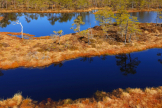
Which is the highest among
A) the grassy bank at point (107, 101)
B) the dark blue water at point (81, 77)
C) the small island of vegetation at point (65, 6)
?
the small island of vegetation at point (65, 6)

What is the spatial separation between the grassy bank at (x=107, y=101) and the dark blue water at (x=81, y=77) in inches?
59.1

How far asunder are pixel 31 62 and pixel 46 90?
40.2 ft

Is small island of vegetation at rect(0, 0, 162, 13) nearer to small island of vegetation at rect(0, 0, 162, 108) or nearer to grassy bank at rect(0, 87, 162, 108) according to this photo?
small island of vegetation at rect(0, 0, 162, 108)

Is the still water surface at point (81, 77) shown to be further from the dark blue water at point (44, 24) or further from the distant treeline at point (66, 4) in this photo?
the distant treeline at point (66, 4)

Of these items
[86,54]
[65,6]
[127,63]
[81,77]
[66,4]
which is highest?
[66,4]

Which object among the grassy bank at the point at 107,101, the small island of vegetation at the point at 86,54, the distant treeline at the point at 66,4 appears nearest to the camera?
the grassy bank at the point at 107,101

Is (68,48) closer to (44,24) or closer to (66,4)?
(44,24)

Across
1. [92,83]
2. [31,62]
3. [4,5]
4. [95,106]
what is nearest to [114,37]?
[92,83]

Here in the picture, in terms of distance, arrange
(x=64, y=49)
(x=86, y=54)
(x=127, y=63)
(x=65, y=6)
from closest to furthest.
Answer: (x=127, y=63)
(x=86, y=54)
(x=64, y=49)
(x=65, y=6)

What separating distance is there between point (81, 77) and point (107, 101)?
9198 millimetres

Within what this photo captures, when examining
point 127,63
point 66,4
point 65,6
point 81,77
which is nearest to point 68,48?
point 81,77

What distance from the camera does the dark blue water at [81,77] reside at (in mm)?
24172

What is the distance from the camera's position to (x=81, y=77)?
2842 centimetres

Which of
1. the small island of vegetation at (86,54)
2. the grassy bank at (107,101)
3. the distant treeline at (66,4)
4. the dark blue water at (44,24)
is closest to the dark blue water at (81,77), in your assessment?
the grassy bank at (107,101)
